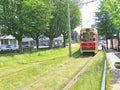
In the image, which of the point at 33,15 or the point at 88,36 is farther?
the point at 33,15

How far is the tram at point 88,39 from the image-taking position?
122 feet

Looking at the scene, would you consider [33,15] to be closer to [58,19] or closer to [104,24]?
[58,19]

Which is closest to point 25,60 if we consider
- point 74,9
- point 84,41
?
point 84,41

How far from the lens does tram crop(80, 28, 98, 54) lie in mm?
Result: 37094

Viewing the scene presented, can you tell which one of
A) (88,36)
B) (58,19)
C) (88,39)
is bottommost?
(88,39)

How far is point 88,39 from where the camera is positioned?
3778cm

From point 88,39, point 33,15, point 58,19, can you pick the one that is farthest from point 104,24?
point 88,39

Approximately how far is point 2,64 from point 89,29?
13.3 meters

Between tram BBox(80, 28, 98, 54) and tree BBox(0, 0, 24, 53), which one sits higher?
tree BBox(0, 0, 24, 53)

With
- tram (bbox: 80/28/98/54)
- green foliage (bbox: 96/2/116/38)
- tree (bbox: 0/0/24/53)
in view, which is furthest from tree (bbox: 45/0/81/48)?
tram (bbox: 80/28/98/54)

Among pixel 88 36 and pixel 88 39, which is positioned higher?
pixel 88 36

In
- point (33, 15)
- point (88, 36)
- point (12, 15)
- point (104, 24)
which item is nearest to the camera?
point (88, 36)

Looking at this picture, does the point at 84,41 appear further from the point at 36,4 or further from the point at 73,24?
the point at 73,24

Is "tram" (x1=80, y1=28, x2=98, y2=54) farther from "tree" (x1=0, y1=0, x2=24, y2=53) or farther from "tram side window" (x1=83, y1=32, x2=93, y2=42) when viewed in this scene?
"tree" (x1=0, y1=0, x2=24, y2=53)
